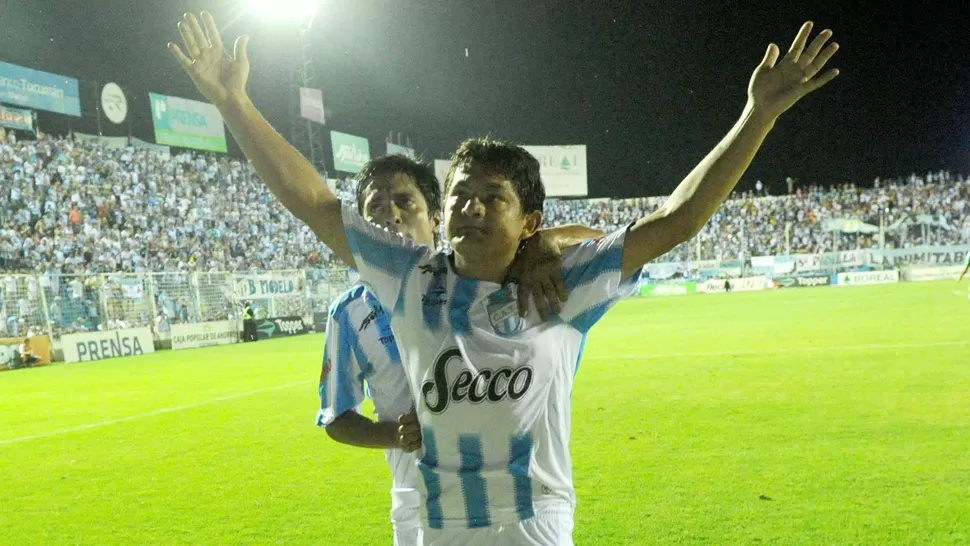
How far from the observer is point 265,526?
561 cm

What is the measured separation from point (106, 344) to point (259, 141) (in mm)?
21500

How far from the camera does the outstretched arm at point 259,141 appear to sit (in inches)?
89.3

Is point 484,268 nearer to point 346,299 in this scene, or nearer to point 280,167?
point 280,167

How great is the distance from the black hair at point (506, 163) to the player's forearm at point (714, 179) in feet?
1.34

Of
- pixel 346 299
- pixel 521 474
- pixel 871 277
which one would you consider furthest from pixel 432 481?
pixel 871 277

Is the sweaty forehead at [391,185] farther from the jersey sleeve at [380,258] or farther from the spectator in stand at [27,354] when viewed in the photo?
the spectator in stand at [27,354]

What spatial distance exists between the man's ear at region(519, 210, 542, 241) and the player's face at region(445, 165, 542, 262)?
0.04 meters

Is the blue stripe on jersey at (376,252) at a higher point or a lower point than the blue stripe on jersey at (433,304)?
higher

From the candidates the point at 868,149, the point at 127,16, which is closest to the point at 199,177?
the point at 127,16

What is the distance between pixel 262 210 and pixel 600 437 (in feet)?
99.2

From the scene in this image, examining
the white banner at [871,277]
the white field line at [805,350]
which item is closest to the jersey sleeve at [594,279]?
the white field line at [805,350]

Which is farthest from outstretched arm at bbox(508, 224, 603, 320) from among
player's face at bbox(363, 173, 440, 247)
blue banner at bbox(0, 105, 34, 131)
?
blue banner at bbox(0, 105, 34, 131)

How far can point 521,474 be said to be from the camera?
203 centimetres

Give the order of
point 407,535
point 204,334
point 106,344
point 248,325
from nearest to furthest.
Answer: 1. point 407,535
2. point 106,344
3. point 204,334
4. point 248,325
